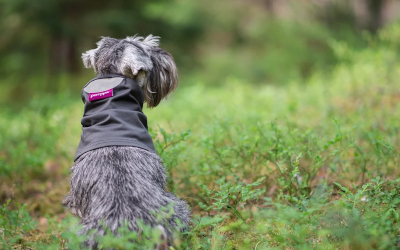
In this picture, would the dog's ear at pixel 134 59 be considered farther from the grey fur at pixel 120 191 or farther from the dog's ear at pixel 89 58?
the grey fur at pixel 120 191

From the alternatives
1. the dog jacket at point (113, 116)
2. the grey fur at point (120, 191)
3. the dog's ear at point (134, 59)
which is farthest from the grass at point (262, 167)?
the dog's ear at point (134, 59)

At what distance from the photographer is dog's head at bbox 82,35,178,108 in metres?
3.23

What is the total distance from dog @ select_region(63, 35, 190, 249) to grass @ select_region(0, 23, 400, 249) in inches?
6.8

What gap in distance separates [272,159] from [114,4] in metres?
10.1

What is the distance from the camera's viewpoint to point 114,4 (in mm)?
12070

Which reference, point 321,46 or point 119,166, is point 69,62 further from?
point 119,166

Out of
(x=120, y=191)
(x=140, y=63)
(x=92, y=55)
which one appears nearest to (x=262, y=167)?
(x=140, y=63)

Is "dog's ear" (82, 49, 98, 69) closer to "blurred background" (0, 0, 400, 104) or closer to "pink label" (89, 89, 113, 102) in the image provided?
"pink label" (89, 89, 113, 102)

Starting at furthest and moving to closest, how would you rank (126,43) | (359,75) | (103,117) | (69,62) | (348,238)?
1. (69,62)
2. (359,75)
3. (126,43)
4. (103,117)
5. (348,238)

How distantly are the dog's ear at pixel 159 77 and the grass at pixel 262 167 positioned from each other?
41 centimetres

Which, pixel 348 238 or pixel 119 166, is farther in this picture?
pixel 119 166

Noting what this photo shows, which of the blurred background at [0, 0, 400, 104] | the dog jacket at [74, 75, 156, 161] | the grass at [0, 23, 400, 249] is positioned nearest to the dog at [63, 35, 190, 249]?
the dog jacket at [74, 75, 156, 161]

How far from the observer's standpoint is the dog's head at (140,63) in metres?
3.23

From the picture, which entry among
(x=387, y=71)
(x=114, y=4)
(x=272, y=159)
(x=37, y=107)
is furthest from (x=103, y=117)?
(x=114, y=4)
